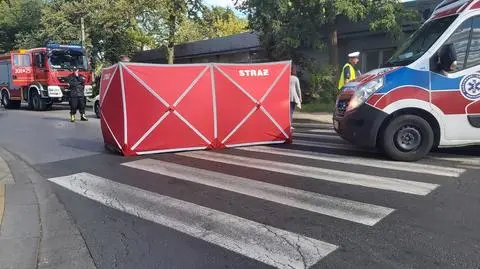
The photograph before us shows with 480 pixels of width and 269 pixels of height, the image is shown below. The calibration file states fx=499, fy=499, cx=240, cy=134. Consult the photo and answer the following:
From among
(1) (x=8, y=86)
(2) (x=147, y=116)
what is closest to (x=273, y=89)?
(2) (x=147, y=116)

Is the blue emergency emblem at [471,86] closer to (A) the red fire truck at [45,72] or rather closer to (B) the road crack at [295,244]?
(B) the road crack at [295,244]

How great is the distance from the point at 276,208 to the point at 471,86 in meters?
4.03

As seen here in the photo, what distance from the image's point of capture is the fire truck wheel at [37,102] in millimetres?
24477

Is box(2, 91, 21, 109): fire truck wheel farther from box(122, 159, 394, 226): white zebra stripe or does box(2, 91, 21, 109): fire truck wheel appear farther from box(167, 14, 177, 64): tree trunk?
→ box(122, 159, 394, 226): white zebra stripe

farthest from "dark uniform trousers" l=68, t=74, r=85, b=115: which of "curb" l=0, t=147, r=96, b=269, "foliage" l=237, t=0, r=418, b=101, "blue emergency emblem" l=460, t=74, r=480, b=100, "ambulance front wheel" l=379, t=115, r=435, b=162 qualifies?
"blue emergency emblem" l=460, t=74, r=480, b=100

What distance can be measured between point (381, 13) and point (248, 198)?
538 inches

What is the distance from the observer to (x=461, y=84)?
757cm

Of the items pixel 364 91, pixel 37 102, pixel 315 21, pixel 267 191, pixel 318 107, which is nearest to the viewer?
pixel 267 191

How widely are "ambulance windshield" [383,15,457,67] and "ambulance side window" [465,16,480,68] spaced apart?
0.33 meters

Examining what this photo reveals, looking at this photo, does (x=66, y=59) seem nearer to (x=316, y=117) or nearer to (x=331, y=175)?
(x=316, y=117)

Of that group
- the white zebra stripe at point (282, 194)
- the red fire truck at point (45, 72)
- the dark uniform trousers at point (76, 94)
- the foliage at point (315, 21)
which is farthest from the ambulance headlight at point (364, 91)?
the red fire truck at point (45, 72)

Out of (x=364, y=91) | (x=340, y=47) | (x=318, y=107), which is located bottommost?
(x=318, y=107)

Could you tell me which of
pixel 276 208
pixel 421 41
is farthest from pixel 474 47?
pixel 276 208

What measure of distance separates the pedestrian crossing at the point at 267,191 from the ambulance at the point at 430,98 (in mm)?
379
